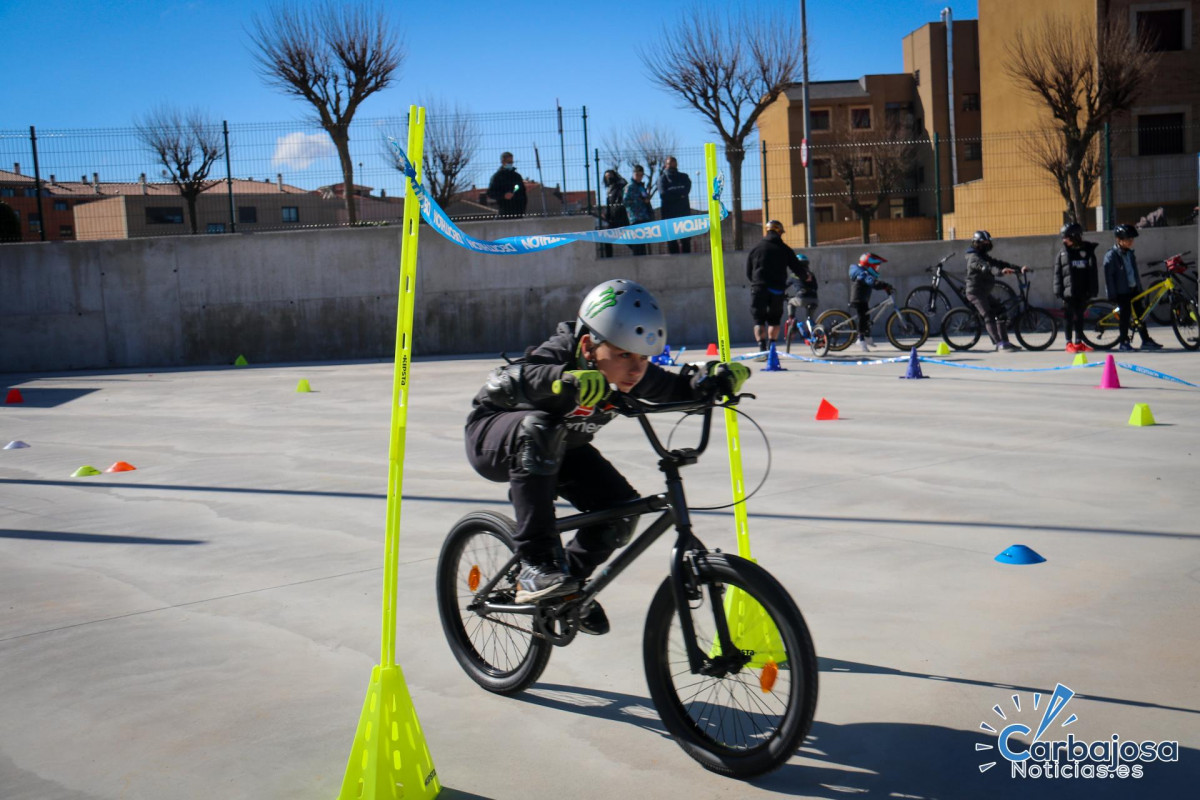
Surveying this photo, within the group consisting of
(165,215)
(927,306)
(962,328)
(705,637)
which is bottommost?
(705,637)

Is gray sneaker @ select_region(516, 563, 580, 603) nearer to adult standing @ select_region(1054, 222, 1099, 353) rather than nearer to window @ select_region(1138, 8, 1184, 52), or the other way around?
adult standing @ select_region(1054, 222, 1099, 353)

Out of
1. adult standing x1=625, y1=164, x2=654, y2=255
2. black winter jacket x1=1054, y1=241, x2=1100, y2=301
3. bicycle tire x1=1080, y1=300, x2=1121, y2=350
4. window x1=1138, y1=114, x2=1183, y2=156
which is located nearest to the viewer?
black winter jacket x1=1054, y1=241, x2=1100, y2=301

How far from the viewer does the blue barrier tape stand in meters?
3.57

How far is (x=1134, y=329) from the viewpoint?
1526 cm

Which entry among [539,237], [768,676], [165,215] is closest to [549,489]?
[768,676]

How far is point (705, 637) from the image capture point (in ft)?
10.1

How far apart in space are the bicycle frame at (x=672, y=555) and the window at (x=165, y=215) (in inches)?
846

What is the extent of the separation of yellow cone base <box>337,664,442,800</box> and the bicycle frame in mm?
612

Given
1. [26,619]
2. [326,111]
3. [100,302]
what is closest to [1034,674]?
[26,619]

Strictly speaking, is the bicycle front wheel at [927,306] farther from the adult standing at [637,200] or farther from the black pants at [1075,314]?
the adult standing at [637,200]

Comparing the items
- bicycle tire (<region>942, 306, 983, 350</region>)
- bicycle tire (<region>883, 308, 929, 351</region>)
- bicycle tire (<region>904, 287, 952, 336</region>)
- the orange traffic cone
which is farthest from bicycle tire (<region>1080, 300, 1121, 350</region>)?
the orange traffic cone

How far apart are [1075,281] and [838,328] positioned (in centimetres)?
347

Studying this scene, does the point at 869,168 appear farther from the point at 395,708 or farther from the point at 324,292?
the point at 395,708

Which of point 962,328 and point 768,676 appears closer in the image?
point 768,676
